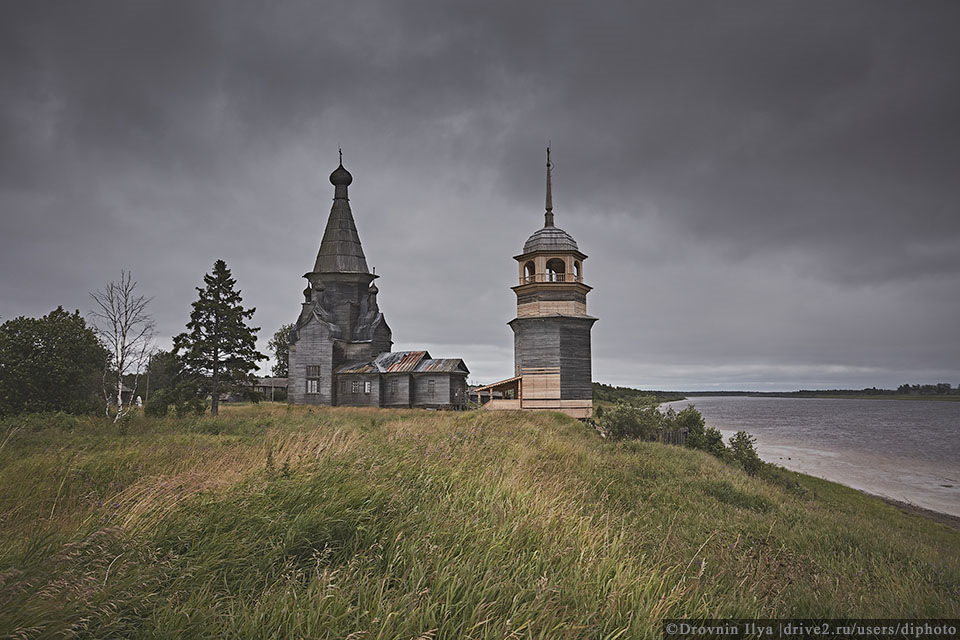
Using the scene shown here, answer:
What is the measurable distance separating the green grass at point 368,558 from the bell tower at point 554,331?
2110cm

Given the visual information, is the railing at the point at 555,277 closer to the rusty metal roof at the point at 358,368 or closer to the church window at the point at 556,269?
the church window at the point at 556,269

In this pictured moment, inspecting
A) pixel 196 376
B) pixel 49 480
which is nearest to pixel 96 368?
pixel 196 376

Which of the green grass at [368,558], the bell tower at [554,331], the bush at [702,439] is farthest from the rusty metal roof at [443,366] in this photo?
the green grass at [368,558]

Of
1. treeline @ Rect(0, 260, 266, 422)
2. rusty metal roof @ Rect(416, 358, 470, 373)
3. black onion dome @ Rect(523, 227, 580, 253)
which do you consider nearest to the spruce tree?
treeline @ Rect(0, 260, 266, 422)

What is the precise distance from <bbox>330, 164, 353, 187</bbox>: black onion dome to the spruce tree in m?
15.3

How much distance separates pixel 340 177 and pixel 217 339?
1818 centimetres

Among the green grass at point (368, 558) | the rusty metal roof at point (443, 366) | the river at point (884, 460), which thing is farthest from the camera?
the rusty metal roof at point (443, 366)

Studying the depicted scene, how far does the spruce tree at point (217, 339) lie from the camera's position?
27969 mm

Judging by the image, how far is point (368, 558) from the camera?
4.19m

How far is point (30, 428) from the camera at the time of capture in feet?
45.3

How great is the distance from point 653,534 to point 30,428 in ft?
54.0

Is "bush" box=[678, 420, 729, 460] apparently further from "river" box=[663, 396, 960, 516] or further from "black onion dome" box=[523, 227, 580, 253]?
"black onion dome" box=[523, 227, 580, 253]

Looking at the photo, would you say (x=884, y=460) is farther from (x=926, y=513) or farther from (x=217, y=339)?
(x=217, y=339)

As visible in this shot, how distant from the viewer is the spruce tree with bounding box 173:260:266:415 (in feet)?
91.8
